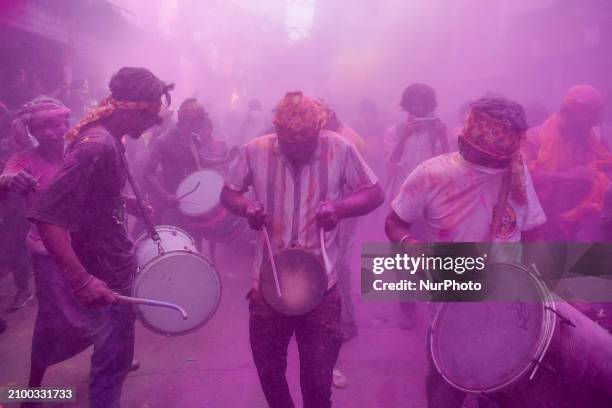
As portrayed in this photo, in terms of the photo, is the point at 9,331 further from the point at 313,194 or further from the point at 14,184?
the point at 313,194

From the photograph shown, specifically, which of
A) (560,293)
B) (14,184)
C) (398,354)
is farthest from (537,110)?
(14,184)

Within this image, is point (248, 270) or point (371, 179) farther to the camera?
point (248, 270)

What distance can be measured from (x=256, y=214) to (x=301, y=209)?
1.00ft

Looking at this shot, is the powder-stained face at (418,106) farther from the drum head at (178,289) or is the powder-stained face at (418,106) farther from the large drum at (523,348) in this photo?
the large drum at (523,348)

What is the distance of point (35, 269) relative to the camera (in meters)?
3.37

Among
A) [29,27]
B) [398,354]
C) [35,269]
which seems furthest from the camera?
[29,27]

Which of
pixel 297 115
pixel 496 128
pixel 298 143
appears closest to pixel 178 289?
pixel 298 143

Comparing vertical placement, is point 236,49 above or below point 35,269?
above

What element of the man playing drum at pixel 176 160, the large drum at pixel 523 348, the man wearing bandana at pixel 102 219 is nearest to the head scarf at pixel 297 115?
the man wearing bandana at pixel 102 219

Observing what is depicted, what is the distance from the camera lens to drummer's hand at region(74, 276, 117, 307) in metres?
2.22

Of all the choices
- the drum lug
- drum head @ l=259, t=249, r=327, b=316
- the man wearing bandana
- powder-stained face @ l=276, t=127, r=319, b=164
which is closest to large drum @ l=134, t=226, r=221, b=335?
the man wearing bandana

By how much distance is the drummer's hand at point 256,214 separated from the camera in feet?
8.35

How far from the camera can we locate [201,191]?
16.6ft

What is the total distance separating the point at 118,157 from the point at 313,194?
1.21 metres
